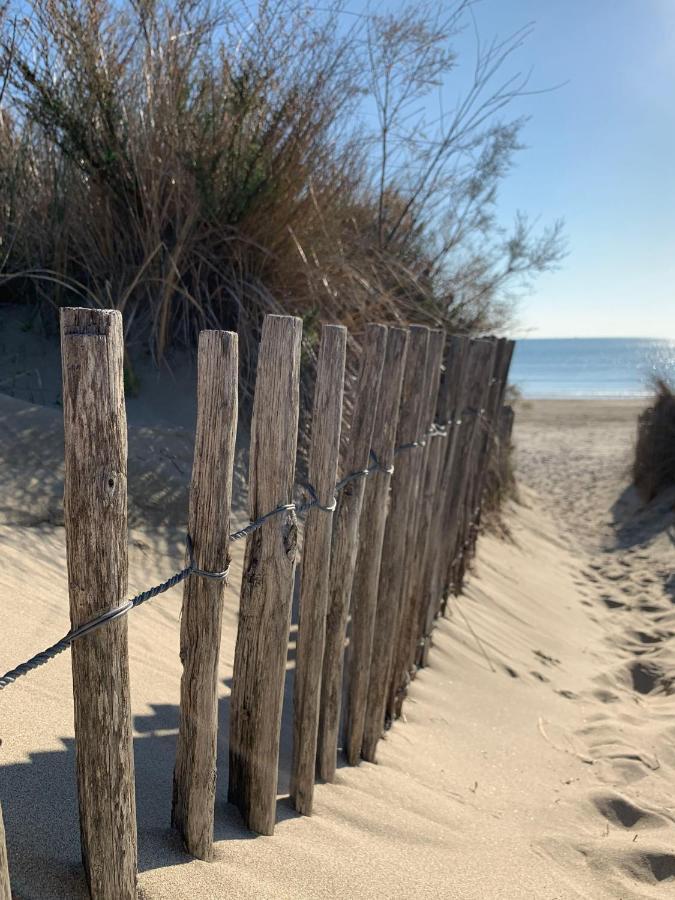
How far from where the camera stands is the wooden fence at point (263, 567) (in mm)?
1384

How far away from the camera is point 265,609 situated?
2037mm

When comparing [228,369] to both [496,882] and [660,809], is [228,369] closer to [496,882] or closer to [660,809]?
[496,882]

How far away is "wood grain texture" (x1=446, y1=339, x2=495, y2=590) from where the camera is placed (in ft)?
14.8

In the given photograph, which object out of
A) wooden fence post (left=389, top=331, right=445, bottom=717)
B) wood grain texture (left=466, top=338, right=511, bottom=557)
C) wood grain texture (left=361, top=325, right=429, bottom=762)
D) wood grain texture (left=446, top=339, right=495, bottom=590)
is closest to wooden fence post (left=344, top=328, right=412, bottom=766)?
wood grain texture (left=361, top=325, right=429, bottom=762)

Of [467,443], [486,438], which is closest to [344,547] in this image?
[467,443]

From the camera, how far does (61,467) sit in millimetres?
3975

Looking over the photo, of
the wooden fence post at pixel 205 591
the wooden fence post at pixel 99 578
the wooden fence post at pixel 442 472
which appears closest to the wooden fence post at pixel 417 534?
the wooden fence post at pixel 442 472

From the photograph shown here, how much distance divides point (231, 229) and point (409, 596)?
2.69m

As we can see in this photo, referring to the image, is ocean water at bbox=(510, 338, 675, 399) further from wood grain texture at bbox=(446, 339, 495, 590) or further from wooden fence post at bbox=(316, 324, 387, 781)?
wooden fence post at bbox=(316, 324, 387, 781)

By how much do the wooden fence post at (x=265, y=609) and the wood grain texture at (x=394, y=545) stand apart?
89cm

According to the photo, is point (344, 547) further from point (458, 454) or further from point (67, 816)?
point (458, 454)

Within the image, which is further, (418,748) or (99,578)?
(418,748)

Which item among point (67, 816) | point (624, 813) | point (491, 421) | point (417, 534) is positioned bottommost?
point (624, 813)

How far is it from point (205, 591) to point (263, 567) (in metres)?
0.27
